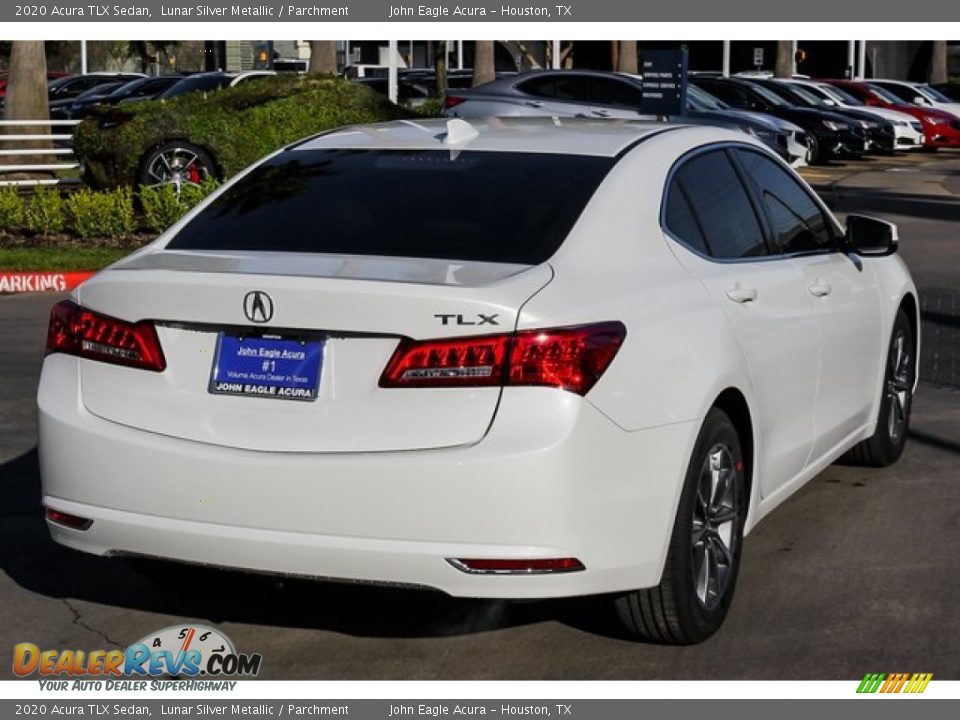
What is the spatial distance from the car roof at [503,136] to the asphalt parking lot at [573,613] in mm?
1559

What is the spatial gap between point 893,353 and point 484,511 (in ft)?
11.8

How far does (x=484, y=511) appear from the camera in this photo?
4711 millimetres

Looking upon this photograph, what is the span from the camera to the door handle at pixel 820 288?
651 centimetres

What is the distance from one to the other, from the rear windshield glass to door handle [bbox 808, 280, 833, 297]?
47.0 inches

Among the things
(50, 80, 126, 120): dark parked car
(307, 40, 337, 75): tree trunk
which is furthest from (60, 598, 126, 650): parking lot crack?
(50, 80, 126, 120): dark parked car

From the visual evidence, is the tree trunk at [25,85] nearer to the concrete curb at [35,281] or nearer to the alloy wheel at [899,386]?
the concrete curb at [35,281]

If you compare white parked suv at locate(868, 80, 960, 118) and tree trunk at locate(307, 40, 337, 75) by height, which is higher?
tree trunk at locate(307, 40, 337, 75)

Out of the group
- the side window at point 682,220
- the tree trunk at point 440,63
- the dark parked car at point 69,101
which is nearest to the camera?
the side window at point 682,220

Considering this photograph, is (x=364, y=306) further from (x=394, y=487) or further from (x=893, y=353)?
(x=893, y=353)

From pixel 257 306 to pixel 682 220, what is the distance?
162 centimetres

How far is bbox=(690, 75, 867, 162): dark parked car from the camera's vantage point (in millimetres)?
33906

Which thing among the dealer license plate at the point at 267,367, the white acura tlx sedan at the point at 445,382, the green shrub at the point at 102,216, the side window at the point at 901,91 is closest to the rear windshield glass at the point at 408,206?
the white acura tlx sedan at the point at 445,382

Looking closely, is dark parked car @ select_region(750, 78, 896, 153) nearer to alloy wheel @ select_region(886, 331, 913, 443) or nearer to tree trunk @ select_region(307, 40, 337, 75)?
tree trunk @ select_region(307, 40, 337, 75)

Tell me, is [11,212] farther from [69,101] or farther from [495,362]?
[69,101]
